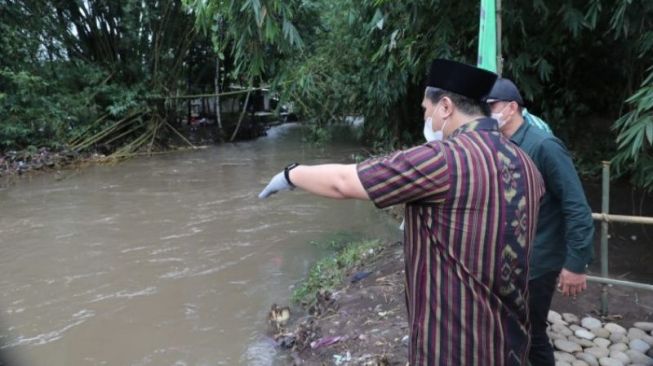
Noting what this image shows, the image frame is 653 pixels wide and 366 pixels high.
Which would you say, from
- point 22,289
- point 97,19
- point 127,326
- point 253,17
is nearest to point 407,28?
point 253,17

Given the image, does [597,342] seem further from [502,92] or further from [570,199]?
[502,92]

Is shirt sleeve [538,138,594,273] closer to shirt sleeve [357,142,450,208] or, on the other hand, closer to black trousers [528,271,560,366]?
black trousers [528,271,560,366]

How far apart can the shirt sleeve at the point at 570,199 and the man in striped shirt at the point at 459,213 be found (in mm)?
744

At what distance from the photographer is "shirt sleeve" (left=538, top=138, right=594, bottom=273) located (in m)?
2.32

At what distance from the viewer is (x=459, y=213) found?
1.50 m

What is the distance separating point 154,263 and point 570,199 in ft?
16.9

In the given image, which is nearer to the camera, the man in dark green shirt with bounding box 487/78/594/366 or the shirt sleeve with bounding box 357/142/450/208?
the shirt sleeve with bounding box 357/142/450/208

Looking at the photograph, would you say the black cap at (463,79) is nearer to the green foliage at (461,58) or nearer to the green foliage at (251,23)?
the green foliage at (461,58)

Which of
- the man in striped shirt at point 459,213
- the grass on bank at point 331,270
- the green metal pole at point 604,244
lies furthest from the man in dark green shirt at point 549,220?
the grass on bank at point 331,270

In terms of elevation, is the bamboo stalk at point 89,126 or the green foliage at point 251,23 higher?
the green foliage at point 251,23

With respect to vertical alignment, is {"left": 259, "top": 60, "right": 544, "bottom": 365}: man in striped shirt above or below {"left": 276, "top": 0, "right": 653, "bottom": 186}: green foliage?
below

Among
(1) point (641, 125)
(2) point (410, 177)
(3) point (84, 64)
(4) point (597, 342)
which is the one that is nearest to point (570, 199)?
(2) point (410, 177)

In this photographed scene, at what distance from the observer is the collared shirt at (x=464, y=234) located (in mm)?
1480

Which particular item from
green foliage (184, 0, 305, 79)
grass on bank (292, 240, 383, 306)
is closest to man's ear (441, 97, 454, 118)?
green foliage (184, 0, 305, 79)
